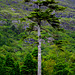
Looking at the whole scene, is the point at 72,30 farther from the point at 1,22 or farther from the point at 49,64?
the point at 49,64

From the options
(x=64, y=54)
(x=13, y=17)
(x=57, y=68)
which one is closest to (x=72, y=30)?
(x=13, y=17)

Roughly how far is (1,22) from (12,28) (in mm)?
19705

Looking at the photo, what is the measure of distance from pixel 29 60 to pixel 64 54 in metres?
17.5

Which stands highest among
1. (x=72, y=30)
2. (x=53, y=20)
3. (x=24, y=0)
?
(x=24, y=0)

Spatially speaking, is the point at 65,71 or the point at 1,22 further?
the point at 1,22

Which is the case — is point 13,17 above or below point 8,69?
above

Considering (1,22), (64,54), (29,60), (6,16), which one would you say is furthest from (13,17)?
(29,60)

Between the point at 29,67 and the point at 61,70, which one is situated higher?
the point at 29,67

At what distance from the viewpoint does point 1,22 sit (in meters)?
126

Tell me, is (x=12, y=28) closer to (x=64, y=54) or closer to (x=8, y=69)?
(x=64, y=54)

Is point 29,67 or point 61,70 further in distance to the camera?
point 29,67

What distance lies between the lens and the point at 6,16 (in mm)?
153250

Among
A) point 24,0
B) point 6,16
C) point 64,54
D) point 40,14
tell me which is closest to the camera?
point 40,14

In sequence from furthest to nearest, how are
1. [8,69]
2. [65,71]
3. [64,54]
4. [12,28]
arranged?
[12,28], [64,54], [65,71], [8,69]
